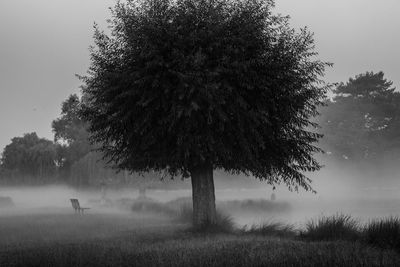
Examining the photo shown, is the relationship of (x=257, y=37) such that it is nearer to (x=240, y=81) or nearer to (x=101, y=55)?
(x=240, y=81)

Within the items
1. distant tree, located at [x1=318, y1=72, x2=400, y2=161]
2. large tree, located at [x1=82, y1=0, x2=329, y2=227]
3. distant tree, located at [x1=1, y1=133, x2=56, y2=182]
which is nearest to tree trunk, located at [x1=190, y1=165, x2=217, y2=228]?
large tree, located at [x1=82, y1=0, x2=329, y2=227]

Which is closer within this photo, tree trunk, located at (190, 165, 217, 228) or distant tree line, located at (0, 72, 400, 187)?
tree trunk, located at (190, 165, 217, 228)

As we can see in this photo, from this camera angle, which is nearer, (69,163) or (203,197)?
(203,197)

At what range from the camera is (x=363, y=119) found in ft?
246

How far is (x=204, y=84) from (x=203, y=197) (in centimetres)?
518

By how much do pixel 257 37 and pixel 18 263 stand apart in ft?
39.2

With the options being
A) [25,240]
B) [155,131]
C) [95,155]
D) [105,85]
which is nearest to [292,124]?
[155,131]

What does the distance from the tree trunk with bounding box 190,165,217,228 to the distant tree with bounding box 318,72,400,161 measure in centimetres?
5722

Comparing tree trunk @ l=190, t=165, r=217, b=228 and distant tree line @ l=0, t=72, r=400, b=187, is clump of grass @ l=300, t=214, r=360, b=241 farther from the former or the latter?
distant tree line @ l=0, t=72, r=400, b=187

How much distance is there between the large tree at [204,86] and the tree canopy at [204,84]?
0.04 meters

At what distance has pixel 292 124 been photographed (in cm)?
2175

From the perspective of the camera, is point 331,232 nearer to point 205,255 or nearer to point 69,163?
point 205,255

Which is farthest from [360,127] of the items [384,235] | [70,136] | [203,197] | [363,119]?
[384,235]

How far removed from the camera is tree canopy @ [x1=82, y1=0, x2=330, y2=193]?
17656 mm
